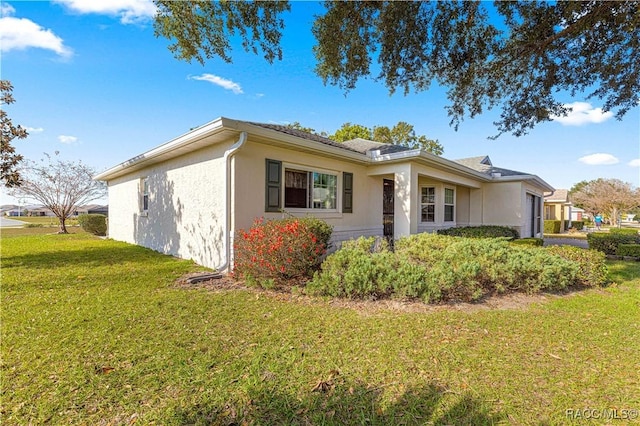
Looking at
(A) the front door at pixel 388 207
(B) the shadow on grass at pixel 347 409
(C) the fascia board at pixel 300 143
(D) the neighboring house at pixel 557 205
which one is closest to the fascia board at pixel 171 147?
(C) the fascia board at pixel 300 143

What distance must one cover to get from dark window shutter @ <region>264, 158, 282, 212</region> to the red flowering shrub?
1406mm

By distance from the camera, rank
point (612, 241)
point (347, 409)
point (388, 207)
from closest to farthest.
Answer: point (347, 409)
point (612, 241)
point (388, 207)

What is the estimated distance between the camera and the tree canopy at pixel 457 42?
597 cm

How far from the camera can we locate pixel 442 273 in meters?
4.87

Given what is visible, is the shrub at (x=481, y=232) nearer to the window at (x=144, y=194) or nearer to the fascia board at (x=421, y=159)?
the fascia board at (x=421, y=159)

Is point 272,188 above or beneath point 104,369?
above

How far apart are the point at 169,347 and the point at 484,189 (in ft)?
46.8

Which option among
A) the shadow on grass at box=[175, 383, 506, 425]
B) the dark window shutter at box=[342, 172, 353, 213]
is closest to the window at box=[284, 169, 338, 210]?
the dark window shutter at box=[342, 172, 353, 213]

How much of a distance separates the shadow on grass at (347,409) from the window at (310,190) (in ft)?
18.8

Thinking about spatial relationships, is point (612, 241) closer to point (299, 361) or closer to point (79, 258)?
point (299, 361)

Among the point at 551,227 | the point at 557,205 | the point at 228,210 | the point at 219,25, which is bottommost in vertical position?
→ the point at 551,227

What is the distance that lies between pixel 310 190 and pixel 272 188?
1.32 metres

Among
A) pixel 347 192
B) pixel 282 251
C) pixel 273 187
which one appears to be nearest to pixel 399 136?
pixel 347 192

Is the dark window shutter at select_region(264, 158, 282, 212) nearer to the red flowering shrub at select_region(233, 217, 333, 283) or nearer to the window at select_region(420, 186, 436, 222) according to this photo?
the red flowering shrub at select_region(233, 217, 333, 283)
